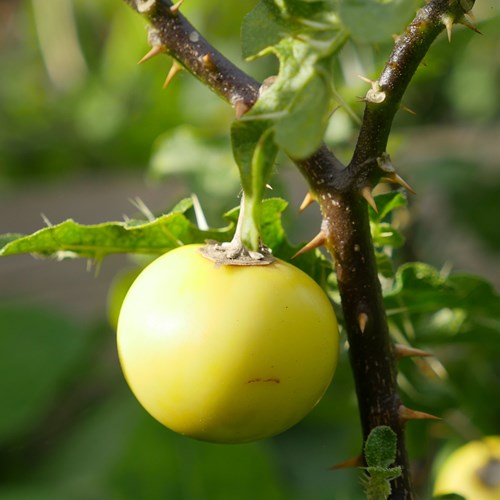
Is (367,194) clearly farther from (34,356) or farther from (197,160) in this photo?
(34,356)

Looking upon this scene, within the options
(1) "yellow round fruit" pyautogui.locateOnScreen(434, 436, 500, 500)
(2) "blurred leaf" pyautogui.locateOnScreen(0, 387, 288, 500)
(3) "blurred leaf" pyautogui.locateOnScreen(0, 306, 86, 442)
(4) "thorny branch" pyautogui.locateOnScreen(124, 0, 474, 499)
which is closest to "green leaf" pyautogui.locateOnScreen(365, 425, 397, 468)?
(4) "thorny branch" pyautogui.locateOnScreen(124, 0, 474, 499)

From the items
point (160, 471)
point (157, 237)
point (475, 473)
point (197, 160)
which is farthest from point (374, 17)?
point (160, 471)

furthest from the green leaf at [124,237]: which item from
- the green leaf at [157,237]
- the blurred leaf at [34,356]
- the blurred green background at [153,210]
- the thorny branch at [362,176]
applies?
the blurred leaf at [34,356]

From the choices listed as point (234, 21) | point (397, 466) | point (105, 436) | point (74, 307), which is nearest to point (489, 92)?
point (234, 21)

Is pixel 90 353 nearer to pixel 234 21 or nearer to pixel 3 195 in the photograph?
pixel 3 195

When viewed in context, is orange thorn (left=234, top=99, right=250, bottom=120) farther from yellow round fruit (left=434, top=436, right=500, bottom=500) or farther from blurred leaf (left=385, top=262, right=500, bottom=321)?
yellow round fruit (left=434, top=436, right=500, bottom=500)
